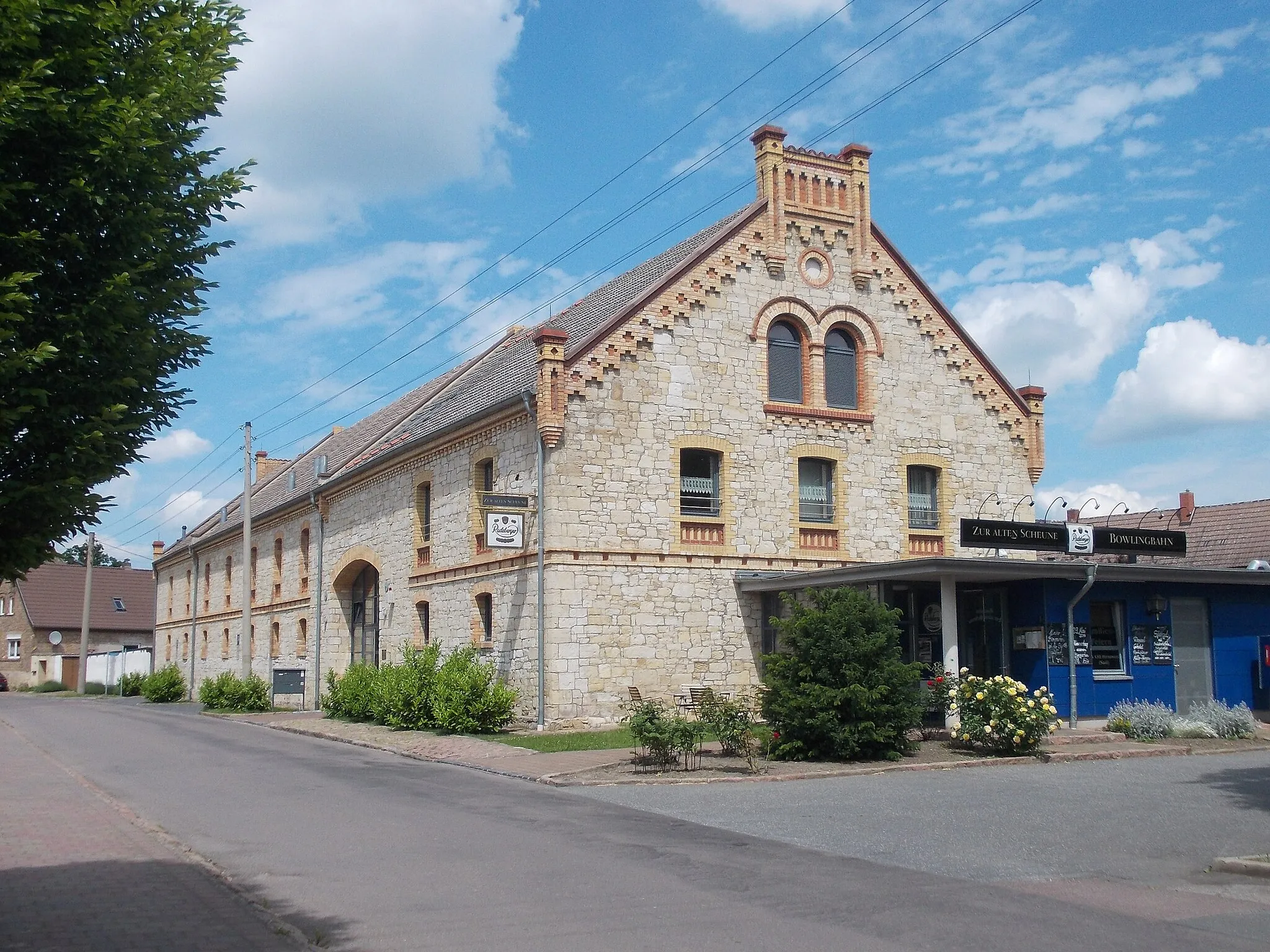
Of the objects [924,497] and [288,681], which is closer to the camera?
[924,497]

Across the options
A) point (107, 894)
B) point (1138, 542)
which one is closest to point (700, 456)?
point (1138, 542)

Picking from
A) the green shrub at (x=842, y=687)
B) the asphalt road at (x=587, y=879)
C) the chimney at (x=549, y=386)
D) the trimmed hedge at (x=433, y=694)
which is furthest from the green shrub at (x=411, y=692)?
the green shrub at (x=842, y=687)

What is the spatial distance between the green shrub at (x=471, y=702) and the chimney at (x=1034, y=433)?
1431 cm

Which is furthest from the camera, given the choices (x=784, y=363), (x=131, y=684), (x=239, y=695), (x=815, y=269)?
(x=131, y=684)

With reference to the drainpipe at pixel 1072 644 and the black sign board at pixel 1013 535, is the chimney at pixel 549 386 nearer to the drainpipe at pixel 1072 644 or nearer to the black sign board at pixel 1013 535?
the black sign board at pixel 1013 535

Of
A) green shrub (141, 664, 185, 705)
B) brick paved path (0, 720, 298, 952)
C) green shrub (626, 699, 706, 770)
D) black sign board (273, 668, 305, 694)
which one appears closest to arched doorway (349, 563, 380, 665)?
black sign board (273, 668, 305, 694)

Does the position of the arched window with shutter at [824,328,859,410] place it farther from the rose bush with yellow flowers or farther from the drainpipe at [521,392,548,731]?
the rose bush with yellow flowers

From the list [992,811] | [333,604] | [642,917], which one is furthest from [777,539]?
[642,917]

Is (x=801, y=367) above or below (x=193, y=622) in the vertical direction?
above

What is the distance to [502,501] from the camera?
23281 millimetres

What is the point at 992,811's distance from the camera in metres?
13.3

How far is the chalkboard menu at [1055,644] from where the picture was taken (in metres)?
22.0

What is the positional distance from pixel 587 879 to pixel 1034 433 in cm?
2290

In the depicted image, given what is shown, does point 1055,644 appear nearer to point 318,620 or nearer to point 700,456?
point 700,456
